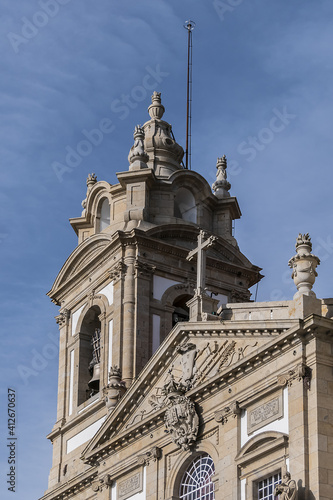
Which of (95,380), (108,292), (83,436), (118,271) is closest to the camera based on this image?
(83,436)

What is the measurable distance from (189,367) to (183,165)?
15.5 m

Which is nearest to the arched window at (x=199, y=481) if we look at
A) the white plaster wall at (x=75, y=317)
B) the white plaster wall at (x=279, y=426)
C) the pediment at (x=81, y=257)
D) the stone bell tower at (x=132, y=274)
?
the white plaster wall at (x=279, y=426)

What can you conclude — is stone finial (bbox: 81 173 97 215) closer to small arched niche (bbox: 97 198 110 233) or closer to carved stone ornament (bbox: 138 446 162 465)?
small arched niche (bbox: 97 198 110 233)

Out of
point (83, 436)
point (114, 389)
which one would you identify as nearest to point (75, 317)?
point (83, 436)

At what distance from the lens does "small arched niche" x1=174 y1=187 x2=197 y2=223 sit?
45.4 metres

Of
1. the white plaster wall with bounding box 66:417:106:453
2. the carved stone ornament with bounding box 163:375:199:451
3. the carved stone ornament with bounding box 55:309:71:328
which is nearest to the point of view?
the carved stone ornament with bounding box 163:375:199:451

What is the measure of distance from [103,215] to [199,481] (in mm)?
14938

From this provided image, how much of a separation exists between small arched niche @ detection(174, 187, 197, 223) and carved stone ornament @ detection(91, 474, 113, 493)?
11.2m

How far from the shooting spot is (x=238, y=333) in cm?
3281

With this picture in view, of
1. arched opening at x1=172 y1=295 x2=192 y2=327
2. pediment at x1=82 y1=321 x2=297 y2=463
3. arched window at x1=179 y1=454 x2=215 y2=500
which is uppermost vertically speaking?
arched opening at x1=172 y1=295 x2=192 y2=327

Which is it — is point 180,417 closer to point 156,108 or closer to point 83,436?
point 83,436

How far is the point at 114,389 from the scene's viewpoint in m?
39.2

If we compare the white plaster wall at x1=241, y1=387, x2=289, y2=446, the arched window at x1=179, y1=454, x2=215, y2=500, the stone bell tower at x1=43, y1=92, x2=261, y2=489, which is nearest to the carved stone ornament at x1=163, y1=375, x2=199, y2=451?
the arched window at x1=179, y1=454, x2=215, y2=500

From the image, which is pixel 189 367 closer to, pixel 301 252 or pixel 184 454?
pixel 184 454
